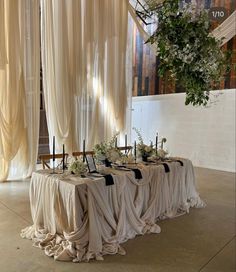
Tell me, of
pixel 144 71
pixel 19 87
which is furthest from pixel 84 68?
pixel 144 71

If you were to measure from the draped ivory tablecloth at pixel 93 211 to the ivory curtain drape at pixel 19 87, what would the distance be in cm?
303

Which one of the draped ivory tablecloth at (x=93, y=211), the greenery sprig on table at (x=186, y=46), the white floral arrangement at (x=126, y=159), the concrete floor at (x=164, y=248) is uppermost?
the greenery sprig on table at (x=186, y=46)

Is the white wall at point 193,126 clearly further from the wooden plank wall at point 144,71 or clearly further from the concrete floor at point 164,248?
the concrete floor at point 164,248

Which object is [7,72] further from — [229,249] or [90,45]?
[229,249]

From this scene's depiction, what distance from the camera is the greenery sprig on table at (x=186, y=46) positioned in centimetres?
198

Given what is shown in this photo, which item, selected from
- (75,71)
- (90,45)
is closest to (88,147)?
(75,71)

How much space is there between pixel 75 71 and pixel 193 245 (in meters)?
5.30

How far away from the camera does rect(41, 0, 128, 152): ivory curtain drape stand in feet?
22.9

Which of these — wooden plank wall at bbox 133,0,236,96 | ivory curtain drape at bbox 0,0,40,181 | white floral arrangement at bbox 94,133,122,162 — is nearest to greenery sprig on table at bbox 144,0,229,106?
white floral arrangement at bbox 94,133,122,162

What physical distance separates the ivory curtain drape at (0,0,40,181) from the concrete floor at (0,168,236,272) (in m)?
1.84

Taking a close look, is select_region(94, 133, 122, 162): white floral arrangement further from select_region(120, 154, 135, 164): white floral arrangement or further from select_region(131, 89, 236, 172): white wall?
select_region(131, 89, 236, 172): white wall

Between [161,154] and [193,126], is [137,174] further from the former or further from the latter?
[193,126]

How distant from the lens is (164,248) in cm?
327

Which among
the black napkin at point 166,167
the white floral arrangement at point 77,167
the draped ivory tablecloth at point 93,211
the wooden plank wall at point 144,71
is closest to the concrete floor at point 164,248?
the draped ivory tablecloth at point 93,211
